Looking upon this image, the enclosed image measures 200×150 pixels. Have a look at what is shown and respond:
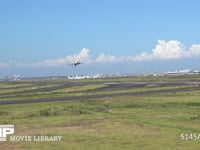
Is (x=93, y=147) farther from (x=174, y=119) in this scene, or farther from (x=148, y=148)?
(x=174, y=119)

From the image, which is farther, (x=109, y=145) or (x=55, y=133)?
(x=55, y=133)

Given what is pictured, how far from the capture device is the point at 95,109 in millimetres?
79375

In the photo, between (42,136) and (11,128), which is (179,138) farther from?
(11,128)

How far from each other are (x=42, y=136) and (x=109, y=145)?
9.98m

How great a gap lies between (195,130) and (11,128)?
2413 cm

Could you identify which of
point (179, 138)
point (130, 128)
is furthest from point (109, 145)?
point (130, 128)

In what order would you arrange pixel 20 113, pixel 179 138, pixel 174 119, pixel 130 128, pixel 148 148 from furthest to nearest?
pixel 20 113 < pixel 174 119 < pixel 130 128 < pixel 179 138 < pixel 148 148

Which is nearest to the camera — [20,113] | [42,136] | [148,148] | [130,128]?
[148,148]

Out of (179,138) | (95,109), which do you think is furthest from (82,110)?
(179,138)

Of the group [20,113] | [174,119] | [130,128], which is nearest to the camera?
[130,128]

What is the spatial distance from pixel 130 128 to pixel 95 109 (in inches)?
1005

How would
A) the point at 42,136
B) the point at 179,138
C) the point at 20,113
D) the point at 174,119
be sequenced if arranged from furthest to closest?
the point at 20,113 < the point at 174,119 < the point at 42,136 < the point at 179,138

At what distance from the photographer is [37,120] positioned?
65.4 meters

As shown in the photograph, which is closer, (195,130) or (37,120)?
(195,130)
